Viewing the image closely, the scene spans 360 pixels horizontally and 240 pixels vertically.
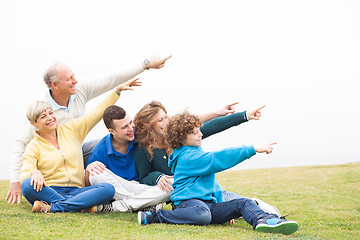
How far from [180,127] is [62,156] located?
63.0 inches

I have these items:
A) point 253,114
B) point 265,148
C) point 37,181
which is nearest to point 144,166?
point 37,181

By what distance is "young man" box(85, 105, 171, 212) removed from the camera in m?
4.58

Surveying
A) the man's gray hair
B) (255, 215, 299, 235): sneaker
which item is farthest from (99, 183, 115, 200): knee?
(255, 215, 299, 235): sneaker

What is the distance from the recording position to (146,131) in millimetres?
4785

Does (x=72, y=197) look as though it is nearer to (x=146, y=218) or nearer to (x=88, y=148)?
(x=146, y=218)

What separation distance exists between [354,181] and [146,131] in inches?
280

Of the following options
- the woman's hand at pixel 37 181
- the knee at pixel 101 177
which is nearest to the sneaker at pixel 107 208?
the knee at pixel 101 177

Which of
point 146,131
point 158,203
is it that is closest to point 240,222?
point 158,203

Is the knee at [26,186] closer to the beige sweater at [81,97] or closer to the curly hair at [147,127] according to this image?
the beige sweater at [81,97]

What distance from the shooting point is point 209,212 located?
12.8ft

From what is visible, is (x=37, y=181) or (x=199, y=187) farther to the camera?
(x=37, y=181)

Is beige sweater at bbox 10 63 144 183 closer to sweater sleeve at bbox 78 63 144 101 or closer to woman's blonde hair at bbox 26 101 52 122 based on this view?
sweater sleeve at bbox 78 63 144 101

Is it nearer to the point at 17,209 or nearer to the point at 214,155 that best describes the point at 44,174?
the point at 17,209

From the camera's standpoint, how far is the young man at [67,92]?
16.5 feet
